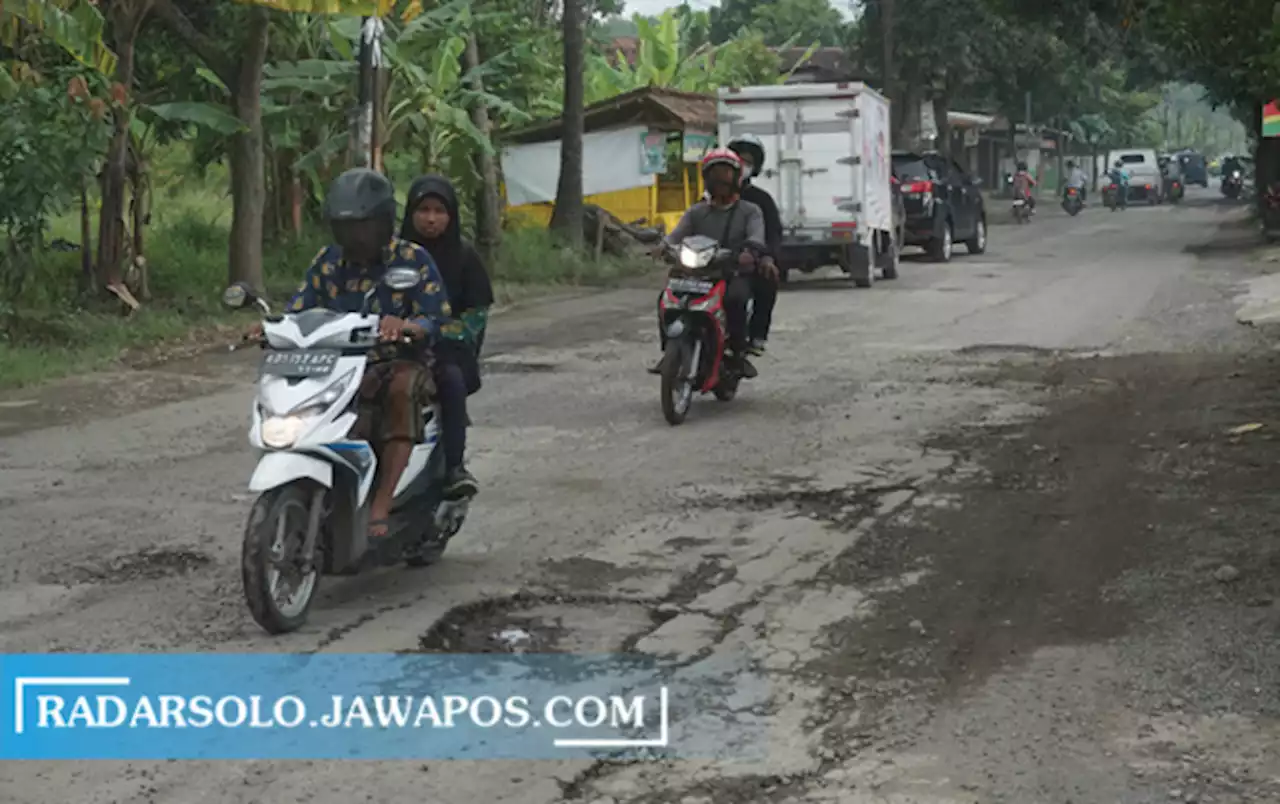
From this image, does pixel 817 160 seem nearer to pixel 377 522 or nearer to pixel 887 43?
pixel 377 522

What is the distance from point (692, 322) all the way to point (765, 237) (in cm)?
85

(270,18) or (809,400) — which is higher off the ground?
(270,18)

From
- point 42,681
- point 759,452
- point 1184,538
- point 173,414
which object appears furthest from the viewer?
point 173,414

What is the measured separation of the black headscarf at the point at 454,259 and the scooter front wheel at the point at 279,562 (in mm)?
1525

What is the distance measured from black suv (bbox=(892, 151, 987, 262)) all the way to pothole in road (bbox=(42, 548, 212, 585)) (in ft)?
67.9

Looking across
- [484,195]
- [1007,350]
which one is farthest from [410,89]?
[1007,350]

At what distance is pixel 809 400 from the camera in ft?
37.7

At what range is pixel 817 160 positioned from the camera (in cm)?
2195

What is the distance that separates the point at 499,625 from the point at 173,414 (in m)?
6.04

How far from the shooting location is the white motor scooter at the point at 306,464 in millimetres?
5625

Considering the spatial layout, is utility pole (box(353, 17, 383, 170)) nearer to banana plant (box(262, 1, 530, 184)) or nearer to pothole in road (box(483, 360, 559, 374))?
banana plant (box(262, 1, 530, 184))

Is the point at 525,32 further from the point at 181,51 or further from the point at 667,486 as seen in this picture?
the point at 667,486

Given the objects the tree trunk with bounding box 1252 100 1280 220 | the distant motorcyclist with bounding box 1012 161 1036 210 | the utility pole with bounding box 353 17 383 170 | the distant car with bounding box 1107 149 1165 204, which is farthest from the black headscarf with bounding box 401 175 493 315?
the distant car with bounding box 1107 149 1165 204

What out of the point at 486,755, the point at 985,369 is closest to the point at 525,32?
the point at 985,369
